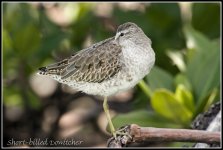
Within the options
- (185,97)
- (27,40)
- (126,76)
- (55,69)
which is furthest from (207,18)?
(55,69)

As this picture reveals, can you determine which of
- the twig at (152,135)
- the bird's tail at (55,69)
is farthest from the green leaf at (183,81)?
the bird's tail at (55,69)

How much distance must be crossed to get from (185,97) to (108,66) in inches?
51.6

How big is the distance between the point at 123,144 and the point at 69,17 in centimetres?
276

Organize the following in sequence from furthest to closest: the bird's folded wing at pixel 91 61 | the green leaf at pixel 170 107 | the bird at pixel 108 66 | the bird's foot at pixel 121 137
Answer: the green leaf at pixel 170 107
the bird's foot at pixel 121 137
the bird's folded wing at pixel 91 61
the bird at pixel 108 66

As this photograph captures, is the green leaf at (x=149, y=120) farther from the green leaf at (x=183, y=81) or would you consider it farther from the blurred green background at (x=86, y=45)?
the green leaf at (x=183, y=81)

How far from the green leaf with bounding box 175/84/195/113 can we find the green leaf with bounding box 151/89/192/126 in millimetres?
26

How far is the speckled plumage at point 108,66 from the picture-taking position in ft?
7.90

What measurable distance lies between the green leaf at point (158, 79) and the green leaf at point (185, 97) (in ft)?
0.62

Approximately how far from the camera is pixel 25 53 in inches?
178

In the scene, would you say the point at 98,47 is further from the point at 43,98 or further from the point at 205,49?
the point at 43,98

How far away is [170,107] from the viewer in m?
3.79

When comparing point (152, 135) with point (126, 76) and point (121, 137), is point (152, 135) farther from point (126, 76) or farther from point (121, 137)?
point (126, 76)

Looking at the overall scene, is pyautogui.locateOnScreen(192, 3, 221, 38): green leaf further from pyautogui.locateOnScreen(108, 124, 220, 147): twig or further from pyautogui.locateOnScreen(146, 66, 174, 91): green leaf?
pyautogui.locateOnScreen(108, 124, 220, 147): twig

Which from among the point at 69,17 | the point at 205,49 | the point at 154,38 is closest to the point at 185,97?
the point at 205,49
